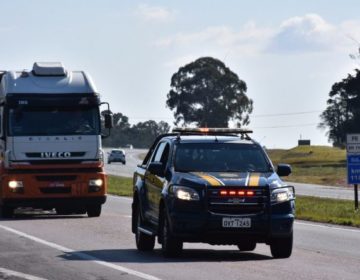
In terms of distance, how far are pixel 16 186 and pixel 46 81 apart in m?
2.44

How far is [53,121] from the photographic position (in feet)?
91.2

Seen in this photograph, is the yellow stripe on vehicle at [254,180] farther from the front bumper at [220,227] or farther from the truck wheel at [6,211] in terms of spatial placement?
the truck wheel at [6,211]

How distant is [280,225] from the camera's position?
56.1 feet

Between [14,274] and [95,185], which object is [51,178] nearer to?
[95,185]

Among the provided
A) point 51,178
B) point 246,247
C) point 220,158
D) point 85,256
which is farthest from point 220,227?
point 51,178

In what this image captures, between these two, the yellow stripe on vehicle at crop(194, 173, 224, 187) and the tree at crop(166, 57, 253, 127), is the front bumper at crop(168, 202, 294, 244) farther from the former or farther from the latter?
the tree at crop(166, 57, 253, 127)

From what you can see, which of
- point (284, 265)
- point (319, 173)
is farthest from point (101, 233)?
point (319, 173)

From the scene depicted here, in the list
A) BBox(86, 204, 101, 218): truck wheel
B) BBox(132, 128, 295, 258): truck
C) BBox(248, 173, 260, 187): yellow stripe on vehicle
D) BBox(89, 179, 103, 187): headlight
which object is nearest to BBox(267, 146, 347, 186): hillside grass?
BBox(86, 204, 101, 218): truck wheel

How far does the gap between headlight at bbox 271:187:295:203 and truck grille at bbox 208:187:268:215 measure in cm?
21

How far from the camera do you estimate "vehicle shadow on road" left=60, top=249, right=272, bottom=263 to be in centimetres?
1733

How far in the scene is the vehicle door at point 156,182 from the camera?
712 inches

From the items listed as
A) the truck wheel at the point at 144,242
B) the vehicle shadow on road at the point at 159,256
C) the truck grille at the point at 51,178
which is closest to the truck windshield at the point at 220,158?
the vehicle shadow on road at the point at 159,256

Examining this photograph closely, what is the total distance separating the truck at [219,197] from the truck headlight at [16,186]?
379 inches

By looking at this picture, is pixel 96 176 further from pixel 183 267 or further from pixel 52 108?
pixel 183 267
